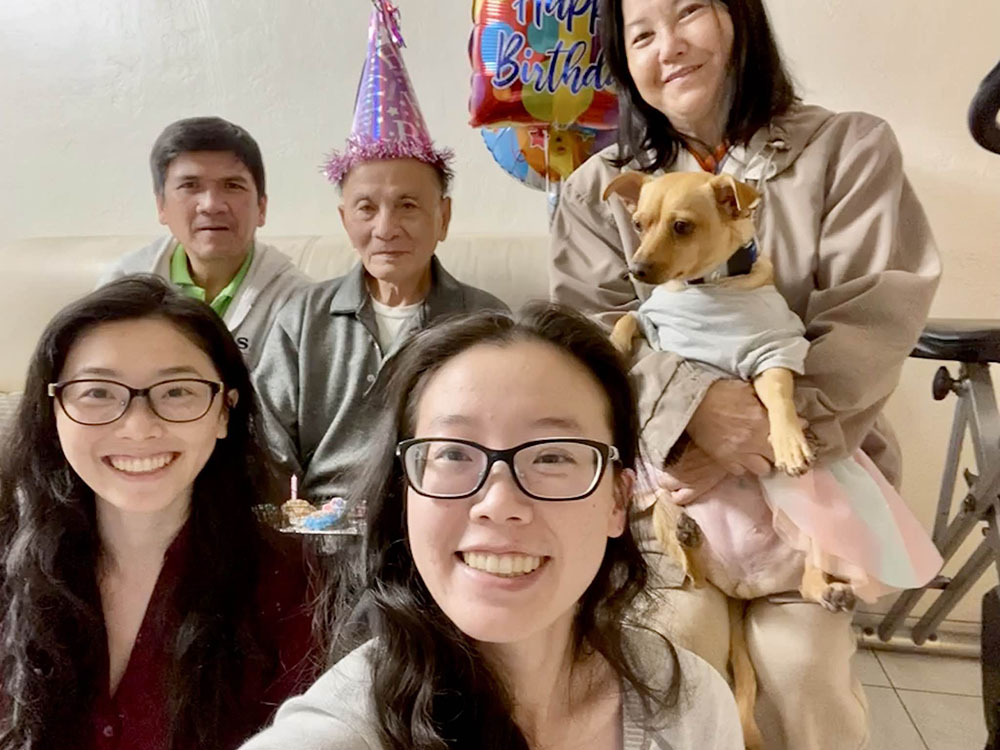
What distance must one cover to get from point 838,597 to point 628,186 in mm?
637

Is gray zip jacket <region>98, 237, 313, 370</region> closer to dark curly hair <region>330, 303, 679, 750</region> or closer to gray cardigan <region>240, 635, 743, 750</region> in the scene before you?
dark curly hair <region>330, 303, 679, 750</region>

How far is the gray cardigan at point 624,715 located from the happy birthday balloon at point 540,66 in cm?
103

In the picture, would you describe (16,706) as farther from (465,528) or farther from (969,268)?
(969,268)

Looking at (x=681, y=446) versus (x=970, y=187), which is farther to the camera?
(x=970, y=187)

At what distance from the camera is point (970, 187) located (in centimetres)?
193

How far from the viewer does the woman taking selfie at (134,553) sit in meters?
1.02

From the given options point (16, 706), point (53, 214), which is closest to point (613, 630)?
point (16, 706)

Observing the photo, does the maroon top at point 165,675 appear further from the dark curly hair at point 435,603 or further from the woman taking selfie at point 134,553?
the dark curly hair at point 435,603

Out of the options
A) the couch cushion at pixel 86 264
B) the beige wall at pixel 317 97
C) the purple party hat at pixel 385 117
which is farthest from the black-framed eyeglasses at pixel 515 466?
the beige wall at pixel 317 97

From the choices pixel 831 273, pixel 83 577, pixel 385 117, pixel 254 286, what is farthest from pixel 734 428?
pixel 254 286

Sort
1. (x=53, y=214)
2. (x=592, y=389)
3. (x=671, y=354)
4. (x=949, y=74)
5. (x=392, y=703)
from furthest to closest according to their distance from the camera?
(x=53, y=214)
(x=949, y=74)
(x=671, y=354)
(x=592, y=389)
(x=392, y=703)

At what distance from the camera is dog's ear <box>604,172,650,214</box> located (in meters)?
1.21

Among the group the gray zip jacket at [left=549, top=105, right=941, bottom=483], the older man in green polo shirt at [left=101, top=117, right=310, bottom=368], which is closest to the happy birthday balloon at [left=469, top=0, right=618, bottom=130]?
the gray zip jacket at [left=549, top=105, right=941, bottom=483]

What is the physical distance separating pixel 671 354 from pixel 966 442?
3.90 feet
